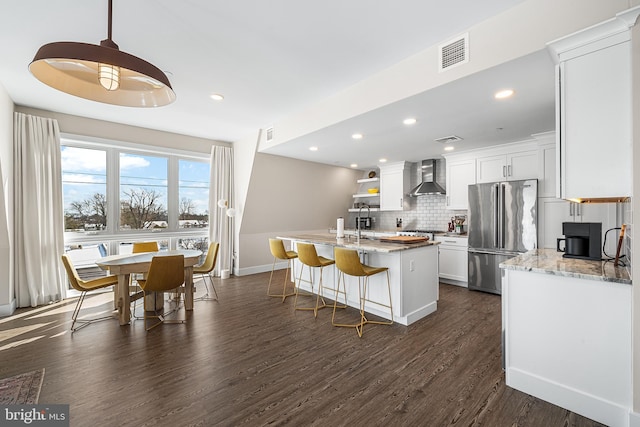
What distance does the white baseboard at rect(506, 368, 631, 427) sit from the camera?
1727 mm

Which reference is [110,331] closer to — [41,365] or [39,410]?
[41,365]

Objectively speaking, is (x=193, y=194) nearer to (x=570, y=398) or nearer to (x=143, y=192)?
(x=143, y=192)

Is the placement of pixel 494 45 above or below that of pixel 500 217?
above

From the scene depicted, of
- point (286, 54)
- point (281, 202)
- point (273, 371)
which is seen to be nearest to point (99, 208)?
point (281, 202)

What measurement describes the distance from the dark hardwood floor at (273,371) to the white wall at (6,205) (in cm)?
33

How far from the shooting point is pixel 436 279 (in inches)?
150

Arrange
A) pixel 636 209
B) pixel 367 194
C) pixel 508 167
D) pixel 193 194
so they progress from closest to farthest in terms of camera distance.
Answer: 1. pixel 636 209
2. pixel 508 167
3. pixel 193 194
4. pixel 367 194

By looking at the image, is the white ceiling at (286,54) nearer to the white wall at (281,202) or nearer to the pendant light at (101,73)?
the pendant light at (101,73)

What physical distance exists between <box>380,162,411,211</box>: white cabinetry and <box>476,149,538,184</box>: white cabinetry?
1.71 metres

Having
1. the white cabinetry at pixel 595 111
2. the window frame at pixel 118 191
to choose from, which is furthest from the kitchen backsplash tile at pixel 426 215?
the window frame at pixel 118 191

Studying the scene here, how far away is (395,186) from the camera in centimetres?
670

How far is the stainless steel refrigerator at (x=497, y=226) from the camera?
4305 mm

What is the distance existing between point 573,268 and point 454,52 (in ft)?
6.50

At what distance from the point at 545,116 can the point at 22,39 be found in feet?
18.3
